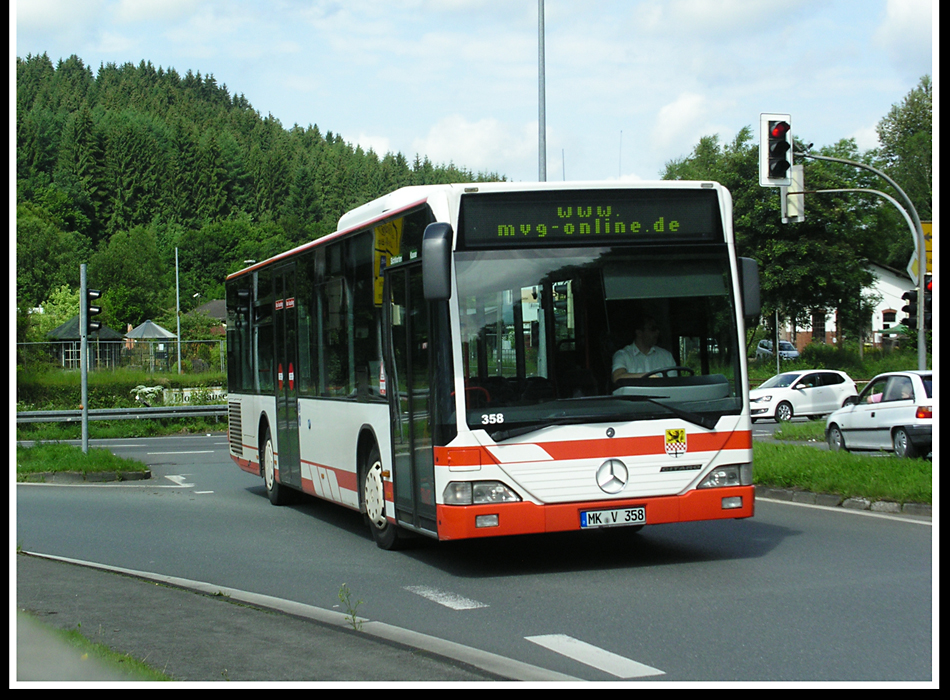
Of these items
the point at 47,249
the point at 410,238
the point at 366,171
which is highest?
the point at 366,171

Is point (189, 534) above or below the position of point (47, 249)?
below

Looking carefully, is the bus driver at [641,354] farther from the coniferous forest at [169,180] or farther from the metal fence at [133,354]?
the coniferous forest at [169,180]

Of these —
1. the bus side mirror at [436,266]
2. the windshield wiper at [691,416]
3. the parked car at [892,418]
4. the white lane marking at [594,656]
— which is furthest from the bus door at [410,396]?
the parked car at [892,418]

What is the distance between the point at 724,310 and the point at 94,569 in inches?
210

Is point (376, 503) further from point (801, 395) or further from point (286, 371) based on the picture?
point (801, 395)

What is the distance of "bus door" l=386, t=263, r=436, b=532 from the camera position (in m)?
9.09

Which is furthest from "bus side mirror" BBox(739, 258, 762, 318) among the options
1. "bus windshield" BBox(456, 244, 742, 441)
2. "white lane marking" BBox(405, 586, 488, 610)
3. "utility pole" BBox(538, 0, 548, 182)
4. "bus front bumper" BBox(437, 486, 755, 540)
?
"utility pole" BBox(538, 0, 548, 182)

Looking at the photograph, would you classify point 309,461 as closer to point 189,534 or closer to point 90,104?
point 189,534

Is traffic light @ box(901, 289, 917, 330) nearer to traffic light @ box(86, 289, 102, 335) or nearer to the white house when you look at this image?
traffic light @ box(86, 289, 102, 335)

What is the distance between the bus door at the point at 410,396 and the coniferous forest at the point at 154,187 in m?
98.7

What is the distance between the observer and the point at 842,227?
169 ft

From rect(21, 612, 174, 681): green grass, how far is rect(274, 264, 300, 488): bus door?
7.21 metres

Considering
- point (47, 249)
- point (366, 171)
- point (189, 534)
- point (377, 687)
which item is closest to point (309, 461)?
point (189, 534)

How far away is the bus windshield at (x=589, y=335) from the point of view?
28.6 feet
